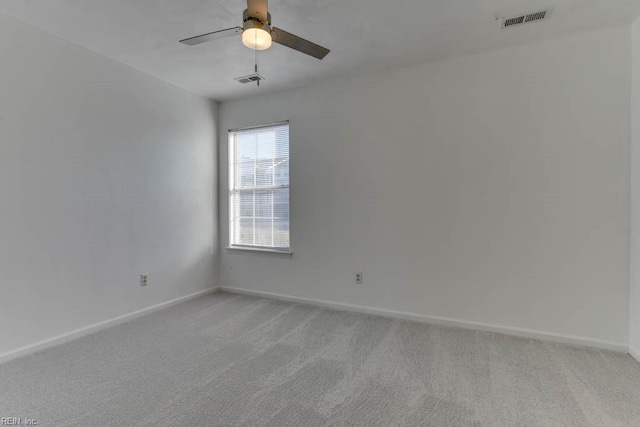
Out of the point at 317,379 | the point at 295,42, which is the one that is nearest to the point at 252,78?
the point at 295,42

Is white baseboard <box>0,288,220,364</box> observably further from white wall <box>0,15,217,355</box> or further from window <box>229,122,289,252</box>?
window <box>229,122,289,252</box>

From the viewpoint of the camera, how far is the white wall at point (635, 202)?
2.39 metres

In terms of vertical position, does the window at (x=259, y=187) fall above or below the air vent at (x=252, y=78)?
below

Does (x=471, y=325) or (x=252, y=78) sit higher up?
(x=252, y=78)

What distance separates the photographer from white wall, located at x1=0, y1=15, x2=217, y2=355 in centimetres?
242

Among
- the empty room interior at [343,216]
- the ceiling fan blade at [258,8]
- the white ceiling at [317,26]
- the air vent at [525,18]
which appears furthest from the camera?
the air vent at [525,18]

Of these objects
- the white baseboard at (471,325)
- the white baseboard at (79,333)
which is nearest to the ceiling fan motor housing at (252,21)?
the white baseboard at (471,325)

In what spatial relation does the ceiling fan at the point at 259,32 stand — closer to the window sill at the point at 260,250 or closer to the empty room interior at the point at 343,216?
the empty room interior at the point at 343,216

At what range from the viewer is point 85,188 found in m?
2.86

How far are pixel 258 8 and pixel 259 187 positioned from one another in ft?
8.55

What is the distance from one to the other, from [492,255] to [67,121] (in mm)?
4095

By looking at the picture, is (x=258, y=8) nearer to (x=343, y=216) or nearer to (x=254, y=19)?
(x=254, y=19)

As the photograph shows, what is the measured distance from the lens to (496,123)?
114 inches

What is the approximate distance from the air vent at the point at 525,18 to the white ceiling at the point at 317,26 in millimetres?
65
